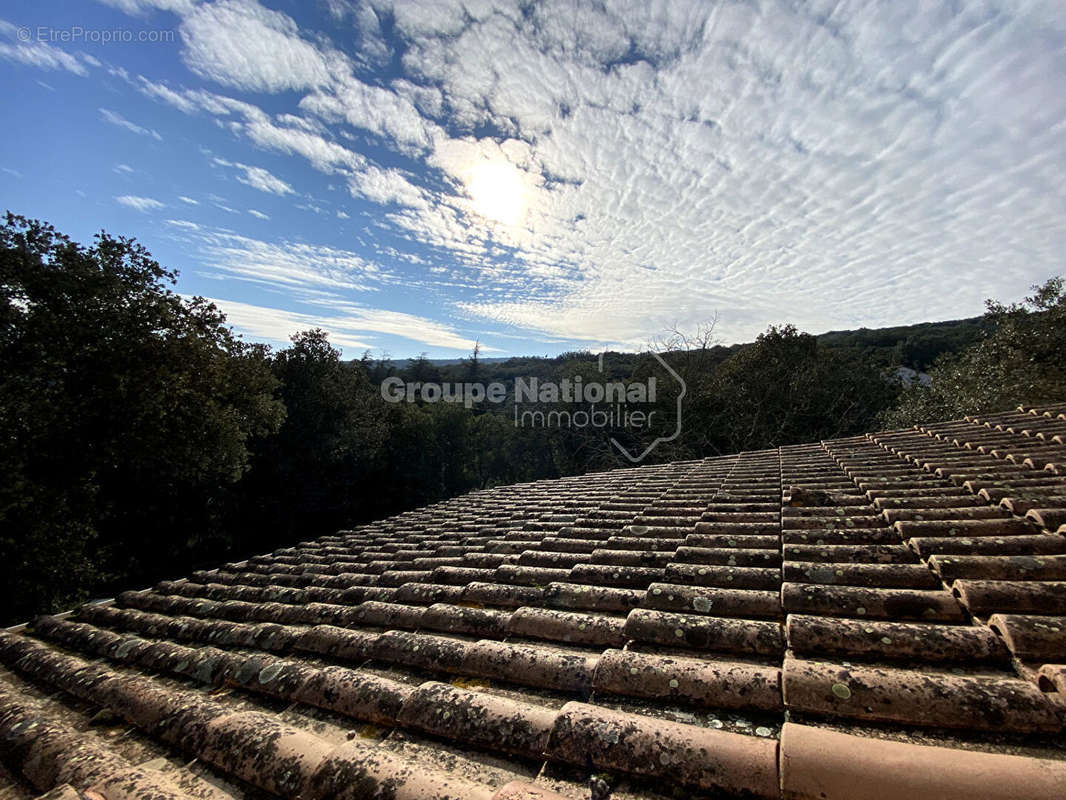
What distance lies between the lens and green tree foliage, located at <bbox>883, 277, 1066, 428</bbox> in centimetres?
1204

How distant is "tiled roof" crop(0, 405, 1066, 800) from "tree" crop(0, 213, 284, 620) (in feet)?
27.5

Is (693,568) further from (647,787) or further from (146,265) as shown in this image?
(146,265)

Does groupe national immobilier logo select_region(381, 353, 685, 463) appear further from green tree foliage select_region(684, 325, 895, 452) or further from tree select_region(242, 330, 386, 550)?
tree select_region(242, 330, 386, 550)

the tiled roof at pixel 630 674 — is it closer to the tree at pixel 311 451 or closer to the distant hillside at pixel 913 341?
the tree at pixel 311 451

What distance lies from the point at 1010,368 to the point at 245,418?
23004mm

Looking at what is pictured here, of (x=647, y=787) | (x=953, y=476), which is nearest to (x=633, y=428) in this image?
(x=953, y=476)

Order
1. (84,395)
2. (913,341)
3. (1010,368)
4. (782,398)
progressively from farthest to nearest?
(913,341) < (782,398) < (1010,368) < (84,395)

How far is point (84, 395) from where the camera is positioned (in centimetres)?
932

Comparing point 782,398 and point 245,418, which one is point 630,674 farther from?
point 782,398

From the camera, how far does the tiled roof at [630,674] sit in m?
1.00

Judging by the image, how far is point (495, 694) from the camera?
1426mm

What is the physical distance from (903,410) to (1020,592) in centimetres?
1836

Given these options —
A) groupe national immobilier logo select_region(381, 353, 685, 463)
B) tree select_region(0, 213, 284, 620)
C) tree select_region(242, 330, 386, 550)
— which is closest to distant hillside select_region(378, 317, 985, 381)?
groupe national immobilier logo select_region(381, 353, 685, 463)

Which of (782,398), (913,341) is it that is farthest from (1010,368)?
(913,341)
